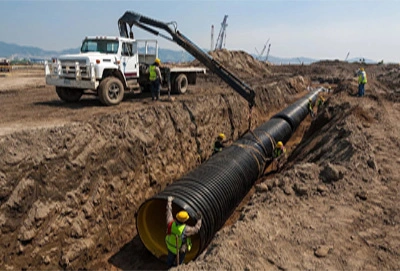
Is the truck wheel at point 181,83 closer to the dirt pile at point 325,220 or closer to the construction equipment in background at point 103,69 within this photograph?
the construction equipment in background at point 103,69

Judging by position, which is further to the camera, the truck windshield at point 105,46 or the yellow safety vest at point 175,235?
the truck windshield at point 105,46

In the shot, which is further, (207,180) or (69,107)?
(69,107)

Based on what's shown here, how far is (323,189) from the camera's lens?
596 centimetres

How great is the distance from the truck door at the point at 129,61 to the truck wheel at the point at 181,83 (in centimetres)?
299

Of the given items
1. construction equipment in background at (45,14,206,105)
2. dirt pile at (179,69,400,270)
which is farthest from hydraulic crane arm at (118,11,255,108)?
dirt pile at (179,69,400,270)

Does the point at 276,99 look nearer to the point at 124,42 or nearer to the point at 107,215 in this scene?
the point at 124,42

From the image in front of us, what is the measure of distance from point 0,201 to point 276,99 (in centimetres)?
2044

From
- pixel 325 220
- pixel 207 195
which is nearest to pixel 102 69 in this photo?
pixel 207 195

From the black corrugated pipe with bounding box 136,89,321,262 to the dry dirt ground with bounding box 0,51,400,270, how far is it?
2.21 feet

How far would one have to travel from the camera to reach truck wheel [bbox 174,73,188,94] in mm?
14438

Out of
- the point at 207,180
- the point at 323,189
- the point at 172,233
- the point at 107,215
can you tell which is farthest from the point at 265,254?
the point at 107,215

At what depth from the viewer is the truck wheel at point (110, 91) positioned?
10.1 metres

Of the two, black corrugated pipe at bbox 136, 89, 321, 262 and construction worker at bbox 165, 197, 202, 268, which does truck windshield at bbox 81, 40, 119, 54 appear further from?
construction worker at bbox 165, 197, 202, 268

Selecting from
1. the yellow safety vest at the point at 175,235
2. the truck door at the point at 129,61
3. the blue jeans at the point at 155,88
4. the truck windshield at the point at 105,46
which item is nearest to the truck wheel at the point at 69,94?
the truck windshield at the point at 105,46
